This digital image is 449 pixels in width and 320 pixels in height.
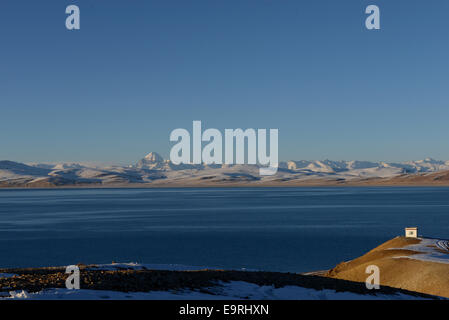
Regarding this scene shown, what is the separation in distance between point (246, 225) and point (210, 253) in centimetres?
4532

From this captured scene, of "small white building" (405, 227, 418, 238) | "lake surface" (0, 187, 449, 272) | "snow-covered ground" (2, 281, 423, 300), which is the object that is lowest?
"lake surface" (0, 187, 449, 272)

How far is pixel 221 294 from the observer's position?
22.3 metres

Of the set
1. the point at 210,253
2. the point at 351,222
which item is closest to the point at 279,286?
the point at 210,253

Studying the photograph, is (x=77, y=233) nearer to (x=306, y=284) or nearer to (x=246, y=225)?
(x=246, y=225)

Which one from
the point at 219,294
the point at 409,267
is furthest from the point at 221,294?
the point at 409,267

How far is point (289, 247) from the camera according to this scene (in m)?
89.1

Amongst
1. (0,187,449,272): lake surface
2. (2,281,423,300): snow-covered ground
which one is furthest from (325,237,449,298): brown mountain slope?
(2,281,423,300): snow-covered ground

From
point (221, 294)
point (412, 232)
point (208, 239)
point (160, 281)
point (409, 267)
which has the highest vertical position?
point (160, 281)

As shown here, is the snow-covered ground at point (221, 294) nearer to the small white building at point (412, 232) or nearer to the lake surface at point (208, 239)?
the lake surface at point (208, 239)

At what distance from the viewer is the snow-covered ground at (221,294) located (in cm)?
1933

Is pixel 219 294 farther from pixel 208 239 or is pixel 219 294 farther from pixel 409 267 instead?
pixel 208 239

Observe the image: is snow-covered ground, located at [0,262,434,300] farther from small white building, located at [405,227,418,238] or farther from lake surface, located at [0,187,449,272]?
small white building, located at [405,227,418,238]

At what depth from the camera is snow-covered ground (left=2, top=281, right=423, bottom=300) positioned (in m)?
19.3
